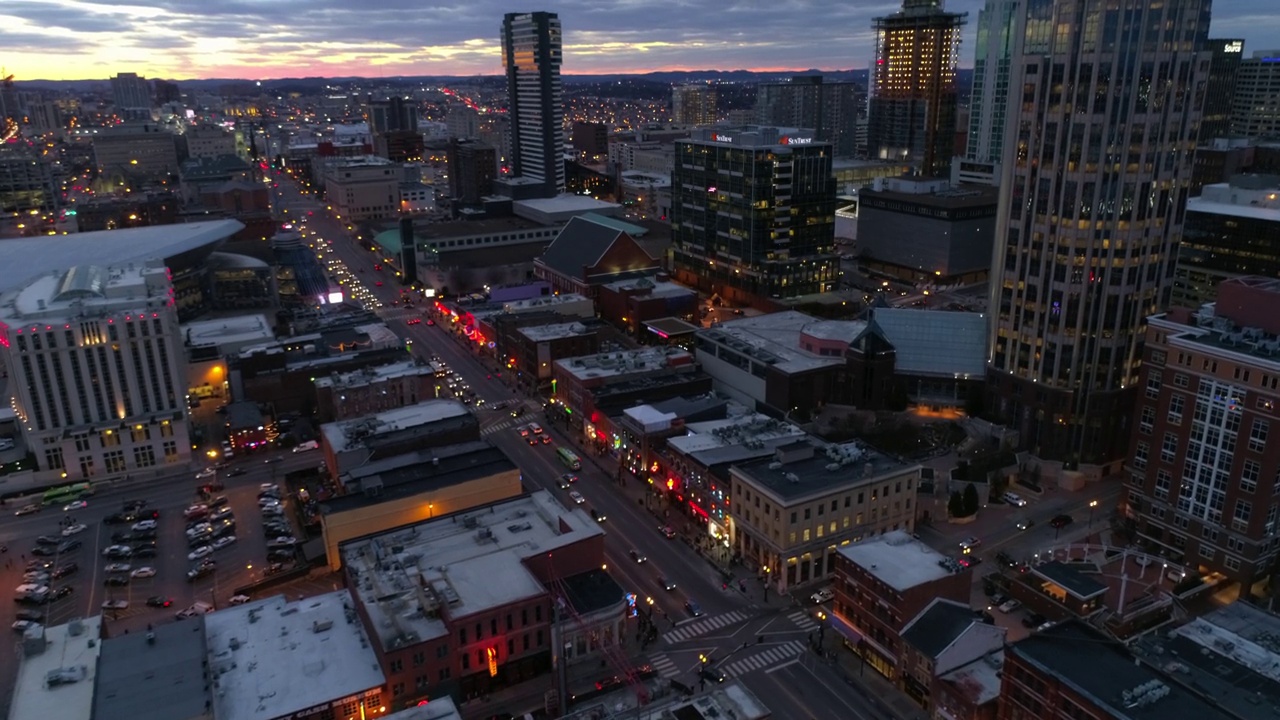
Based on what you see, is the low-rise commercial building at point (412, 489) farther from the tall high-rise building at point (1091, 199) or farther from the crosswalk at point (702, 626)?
the tall high-rise building at point (1091, 199)

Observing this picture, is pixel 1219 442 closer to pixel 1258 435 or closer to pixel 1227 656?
pixel 1258 435

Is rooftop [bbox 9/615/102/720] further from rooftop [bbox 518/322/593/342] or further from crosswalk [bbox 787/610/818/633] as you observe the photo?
rooftop [bbox 518/322/593/342]

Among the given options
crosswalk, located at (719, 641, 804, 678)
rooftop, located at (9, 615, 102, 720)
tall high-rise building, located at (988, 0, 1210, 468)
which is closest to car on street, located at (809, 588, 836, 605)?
crosswalk, located at (719, 641, 804, 678)

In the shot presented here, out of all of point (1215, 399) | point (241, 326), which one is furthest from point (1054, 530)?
point (241, 326)

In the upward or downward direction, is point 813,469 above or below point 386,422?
above

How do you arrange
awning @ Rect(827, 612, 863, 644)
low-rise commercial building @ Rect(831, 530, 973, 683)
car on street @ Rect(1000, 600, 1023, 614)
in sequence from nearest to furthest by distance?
low-rise commercial building @ Rect(831, 530, 973, 683)
awning @ Rect(827, 612, 863, 644)
car on street @ Rect(1000, 600, 1023, 614)

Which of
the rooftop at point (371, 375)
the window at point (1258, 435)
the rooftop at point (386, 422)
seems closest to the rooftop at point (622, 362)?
the rooftop at point (386, 422)

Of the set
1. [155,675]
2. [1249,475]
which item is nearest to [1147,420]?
[1249,475]
